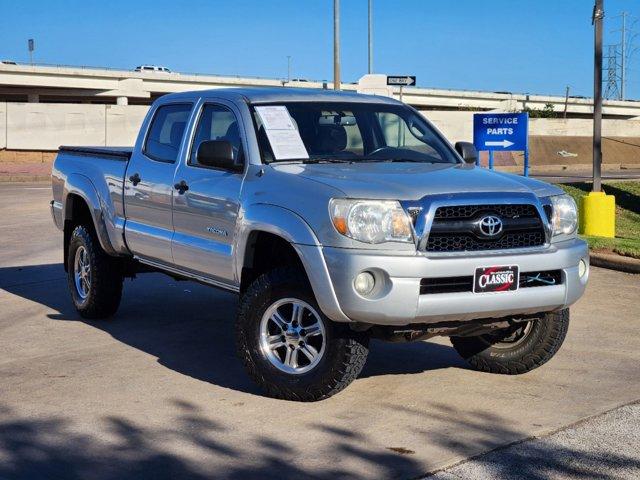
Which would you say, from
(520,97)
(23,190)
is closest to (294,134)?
(23,190)

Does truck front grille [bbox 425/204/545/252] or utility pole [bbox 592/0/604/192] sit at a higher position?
utility pole [bbox 592/0/604/192]

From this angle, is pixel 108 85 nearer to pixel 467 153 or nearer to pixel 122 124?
pixel 122 124

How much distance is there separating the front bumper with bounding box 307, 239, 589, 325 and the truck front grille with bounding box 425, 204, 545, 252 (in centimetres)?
8

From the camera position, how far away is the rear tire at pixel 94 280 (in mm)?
8594

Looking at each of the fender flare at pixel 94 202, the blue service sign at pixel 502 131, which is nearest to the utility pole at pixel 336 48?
the blue service sign at pixel 502 131

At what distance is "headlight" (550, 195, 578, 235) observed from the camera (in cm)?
634

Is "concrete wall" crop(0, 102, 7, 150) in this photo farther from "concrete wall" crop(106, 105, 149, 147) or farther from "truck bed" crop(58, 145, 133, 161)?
"truck bed" crop(58, 145, 133, 161)

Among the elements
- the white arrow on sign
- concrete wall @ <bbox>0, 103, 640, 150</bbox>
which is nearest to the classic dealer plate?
the white arrow on sign

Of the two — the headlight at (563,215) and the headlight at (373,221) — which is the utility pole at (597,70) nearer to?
the headlight at (563,215)

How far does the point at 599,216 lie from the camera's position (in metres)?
14.3

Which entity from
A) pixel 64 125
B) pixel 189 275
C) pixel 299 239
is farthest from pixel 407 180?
pixel 64 125

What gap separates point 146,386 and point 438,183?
2230 millimetres

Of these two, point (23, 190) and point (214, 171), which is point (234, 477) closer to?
point (214, 171)

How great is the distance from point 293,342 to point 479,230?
1.28 metres
